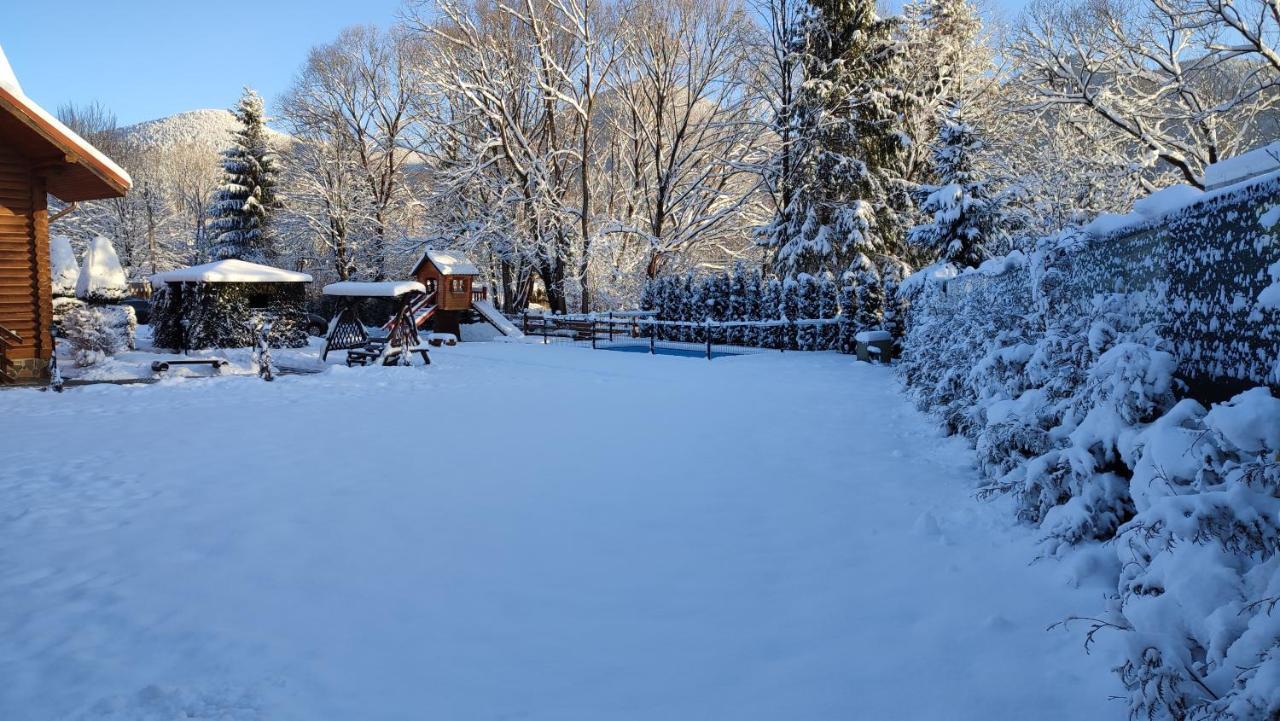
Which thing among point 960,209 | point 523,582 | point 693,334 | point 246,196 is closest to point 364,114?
point 246,196

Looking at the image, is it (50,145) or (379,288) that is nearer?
(50,145)

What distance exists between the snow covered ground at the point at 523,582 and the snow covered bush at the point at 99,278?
19.0 metres

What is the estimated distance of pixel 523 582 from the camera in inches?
168

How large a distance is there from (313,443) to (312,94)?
127ft

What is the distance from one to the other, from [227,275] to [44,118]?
9.21m

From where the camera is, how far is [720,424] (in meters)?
9.38

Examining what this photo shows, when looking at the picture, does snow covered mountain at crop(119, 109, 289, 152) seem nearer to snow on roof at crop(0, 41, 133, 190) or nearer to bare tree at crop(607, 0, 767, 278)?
bare tree at crop(607, 0, 767, 278)

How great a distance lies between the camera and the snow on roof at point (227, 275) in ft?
70.4

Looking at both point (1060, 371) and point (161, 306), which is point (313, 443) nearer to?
point (1060, 371)

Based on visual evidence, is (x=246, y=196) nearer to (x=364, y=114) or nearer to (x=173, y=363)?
(x=364, y=114)

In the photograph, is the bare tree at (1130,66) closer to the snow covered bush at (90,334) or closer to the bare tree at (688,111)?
the bare tree at (688,111)

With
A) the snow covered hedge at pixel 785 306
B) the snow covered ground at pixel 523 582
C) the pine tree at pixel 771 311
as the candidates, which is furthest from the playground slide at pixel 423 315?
the snow covered ground at pixel 523 582

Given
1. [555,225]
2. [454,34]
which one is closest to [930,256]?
[555,225]

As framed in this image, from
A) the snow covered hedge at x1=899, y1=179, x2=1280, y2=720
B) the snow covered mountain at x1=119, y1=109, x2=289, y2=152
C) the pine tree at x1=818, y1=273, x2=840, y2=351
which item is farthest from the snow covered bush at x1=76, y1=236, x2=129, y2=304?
the snow covered mountain at x1=119, y1=109, x2=289, y2=152
